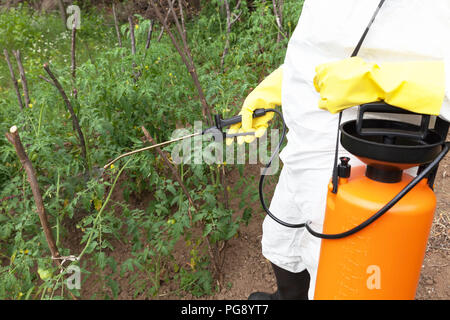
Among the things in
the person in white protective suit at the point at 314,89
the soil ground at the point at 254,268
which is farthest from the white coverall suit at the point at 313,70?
the soil ground at the point at 254,268

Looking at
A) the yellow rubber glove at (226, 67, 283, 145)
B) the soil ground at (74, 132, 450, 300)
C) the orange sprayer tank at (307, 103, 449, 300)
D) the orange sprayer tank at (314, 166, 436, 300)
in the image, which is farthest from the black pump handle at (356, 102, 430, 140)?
the soil ground at (74, 132, 450, 300)

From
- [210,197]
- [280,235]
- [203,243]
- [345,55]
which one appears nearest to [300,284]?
[280,235]

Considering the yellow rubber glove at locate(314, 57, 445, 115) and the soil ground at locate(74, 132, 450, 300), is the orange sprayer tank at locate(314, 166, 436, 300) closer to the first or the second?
the yellow rubber glove at locate(314, 57, 445, 115)

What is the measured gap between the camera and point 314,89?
1.21 meters

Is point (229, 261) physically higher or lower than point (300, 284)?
lower

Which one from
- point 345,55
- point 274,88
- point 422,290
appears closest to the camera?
point 345,55

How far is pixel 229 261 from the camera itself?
221 centimetres

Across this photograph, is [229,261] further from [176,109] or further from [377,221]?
[377,221]

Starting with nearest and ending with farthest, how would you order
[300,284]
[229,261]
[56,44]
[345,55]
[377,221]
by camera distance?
[377,221], [345,55], [300,284], [229,261], [56,44]

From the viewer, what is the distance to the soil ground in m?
1.98

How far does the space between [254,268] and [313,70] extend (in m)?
1.36

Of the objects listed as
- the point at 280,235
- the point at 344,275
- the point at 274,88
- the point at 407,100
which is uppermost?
the point at 407,100

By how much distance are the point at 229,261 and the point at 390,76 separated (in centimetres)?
159

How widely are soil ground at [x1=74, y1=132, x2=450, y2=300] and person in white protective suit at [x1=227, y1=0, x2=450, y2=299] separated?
49 centimetres
